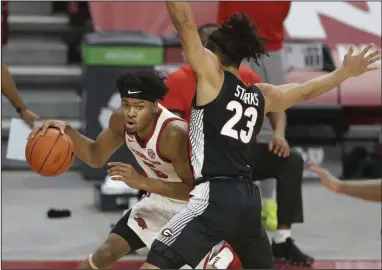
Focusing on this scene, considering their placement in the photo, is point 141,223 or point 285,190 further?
point 285,190

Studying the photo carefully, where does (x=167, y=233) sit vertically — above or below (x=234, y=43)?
below

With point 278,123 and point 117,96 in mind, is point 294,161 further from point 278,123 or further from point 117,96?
point 117,96

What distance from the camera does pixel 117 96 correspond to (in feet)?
28.8

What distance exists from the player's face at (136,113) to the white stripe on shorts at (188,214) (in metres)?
0.44

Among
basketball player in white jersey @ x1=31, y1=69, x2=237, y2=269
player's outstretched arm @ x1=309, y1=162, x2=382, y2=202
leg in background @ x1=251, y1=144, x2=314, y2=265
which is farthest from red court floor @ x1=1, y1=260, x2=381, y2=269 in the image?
player's outstretched arm @ x1=309, y1=162, x2=382, y2=202

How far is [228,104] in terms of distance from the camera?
4.11 m

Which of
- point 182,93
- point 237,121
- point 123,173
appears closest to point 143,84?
point 123,173

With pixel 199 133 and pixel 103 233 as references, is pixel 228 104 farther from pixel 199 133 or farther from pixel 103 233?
pixel 103 233

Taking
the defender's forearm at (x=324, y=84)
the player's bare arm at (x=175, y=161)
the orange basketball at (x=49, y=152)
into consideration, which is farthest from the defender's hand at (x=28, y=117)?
the defender's forearm at (x=324, y=84)

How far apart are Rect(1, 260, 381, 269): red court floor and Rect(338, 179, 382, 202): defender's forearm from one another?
2.66m

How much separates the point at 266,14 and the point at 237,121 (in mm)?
2241

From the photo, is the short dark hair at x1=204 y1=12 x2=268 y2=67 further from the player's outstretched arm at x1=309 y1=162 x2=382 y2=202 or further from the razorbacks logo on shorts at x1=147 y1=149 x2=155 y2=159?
the player's outstretched arm at x1=309 y1=162 x2=382 y2=202

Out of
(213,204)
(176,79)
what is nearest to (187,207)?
(213,204)

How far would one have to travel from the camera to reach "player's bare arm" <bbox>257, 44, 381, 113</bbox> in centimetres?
430
